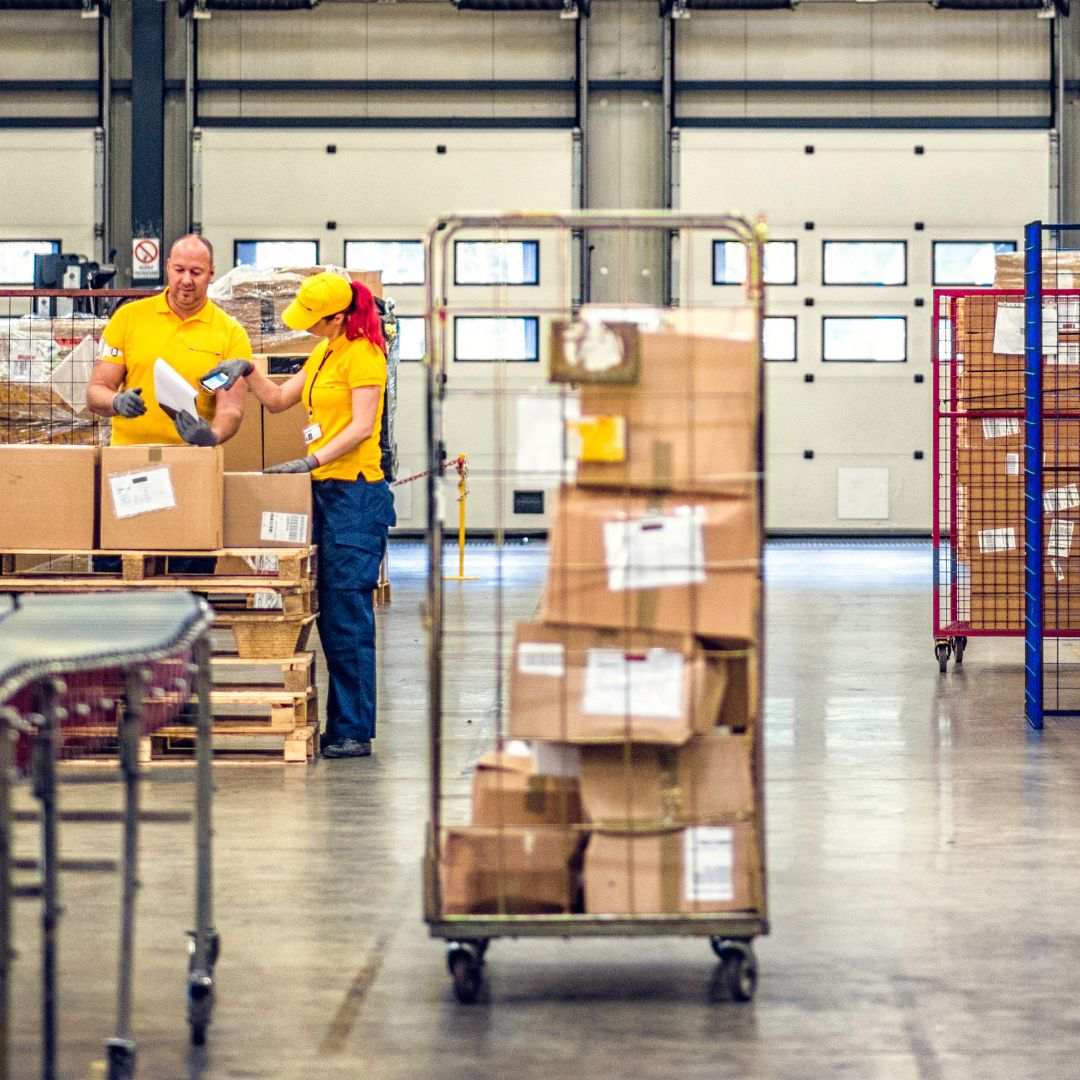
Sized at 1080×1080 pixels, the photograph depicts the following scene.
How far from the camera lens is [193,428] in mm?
6512

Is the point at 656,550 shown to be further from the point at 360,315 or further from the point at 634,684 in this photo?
the point at 360,315

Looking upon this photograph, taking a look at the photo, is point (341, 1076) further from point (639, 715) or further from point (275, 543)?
point (275, 543)

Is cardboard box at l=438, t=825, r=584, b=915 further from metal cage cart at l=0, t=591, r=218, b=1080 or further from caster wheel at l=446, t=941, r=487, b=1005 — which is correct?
metal cage cart at l=0, t=591, r=218, b=1080

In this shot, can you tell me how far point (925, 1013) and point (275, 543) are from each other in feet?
11.7

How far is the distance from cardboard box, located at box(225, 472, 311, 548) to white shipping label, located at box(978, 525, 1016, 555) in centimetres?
435

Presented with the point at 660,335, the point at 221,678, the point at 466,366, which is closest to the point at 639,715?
the point at 660,335

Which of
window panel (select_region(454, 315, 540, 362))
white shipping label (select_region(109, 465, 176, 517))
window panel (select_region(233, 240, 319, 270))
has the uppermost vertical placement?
window panel (select_region(233, 240, 319, 270))

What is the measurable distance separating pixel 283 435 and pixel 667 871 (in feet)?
14.5

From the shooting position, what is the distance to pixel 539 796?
404 cm

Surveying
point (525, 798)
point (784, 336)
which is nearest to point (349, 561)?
point (525, 798)

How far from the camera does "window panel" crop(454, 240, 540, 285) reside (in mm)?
19266

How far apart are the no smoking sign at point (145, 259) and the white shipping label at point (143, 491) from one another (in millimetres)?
12886

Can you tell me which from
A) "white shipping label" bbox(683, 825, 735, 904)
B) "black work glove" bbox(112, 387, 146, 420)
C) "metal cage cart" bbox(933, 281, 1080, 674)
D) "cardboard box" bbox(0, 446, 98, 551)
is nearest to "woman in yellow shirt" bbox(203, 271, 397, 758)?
"black work glove" bbox(112, 387, 146, 420)

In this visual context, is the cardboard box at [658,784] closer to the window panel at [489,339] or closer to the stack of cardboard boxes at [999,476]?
Result: the stack of cardboard boxes at [999,476]
